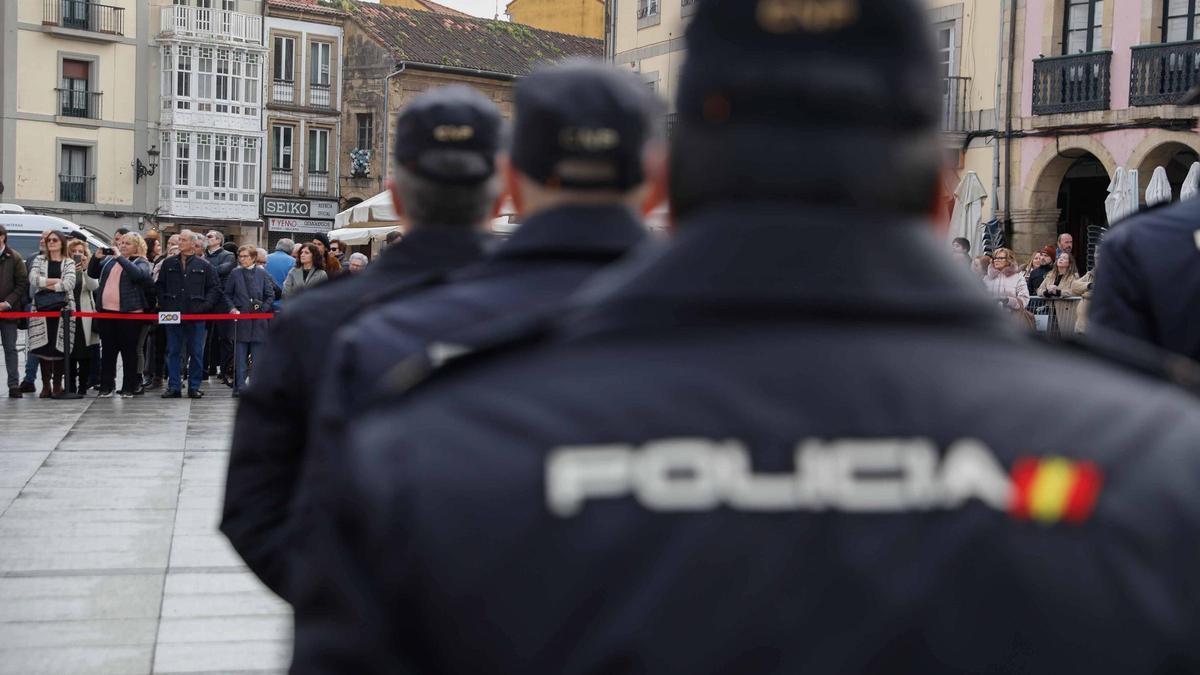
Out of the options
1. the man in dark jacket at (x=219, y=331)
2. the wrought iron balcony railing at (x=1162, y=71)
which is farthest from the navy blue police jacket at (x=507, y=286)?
the wrought iron balcony railing at (x=1162, y=71)

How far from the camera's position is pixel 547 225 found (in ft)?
6.99

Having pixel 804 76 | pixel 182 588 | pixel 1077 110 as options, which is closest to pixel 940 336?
pixel 804 76

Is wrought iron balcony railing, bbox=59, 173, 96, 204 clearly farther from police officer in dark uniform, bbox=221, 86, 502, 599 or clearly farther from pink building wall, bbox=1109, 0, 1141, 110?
police officer in dark uniform, bbox=221, 86, 502, 599

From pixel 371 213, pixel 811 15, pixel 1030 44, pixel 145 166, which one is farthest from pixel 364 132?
pixel 811 15

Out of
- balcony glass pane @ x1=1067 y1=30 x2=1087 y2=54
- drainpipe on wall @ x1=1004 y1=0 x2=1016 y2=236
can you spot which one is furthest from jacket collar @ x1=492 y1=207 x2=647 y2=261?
drainpipe on wall @ x1=1004 y1=0 x2=1016 y2=236

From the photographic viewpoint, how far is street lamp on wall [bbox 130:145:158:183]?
51.7m

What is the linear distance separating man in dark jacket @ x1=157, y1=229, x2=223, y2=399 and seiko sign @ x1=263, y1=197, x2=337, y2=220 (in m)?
39.3

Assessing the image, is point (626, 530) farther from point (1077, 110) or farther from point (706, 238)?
point (1077, 110)

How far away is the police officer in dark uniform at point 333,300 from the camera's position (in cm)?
332

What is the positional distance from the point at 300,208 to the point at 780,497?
56210 mm

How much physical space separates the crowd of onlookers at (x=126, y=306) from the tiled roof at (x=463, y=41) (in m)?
39.2

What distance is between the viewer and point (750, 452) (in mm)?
1312

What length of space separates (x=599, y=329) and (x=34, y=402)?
15829 millimetres

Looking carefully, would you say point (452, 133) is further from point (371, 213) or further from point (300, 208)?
point (300, 208)
